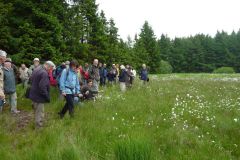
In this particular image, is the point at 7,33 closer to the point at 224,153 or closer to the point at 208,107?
the point at 208,107

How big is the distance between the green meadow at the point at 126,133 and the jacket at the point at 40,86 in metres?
0.92

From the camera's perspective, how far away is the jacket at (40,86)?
37.0 ft

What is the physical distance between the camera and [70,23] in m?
30.4

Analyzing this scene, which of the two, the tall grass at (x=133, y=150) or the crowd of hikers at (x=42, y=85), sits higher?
the crowd of hikers at (x=42, y=85)

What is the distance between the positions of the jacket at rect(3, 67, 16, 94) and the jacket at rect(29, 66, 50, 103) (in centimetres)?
246

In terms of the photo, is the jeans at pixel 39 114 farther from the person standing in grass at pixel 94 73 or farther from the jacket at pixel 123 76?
the jacket at pixel 123 76

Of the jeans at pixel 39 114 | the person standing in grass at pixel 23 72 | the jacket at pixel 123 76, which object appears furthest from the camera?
the jacket at pixel 123 76

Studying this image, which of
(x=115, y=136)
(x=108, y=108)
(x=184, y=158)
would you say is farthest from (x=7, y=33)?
(x=184, y=158)

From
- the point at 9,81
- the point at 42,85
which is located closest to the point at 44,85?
the point at 42,85

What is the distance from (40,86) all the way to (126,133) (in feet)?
11.1

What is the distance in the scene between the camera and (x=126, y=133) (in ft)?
31.2

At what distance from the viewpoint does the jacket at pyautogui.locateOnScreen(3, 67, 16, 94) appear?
13.5 meters

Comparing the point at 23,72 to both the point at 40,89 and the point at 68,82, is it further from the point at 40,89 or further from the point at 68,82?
the point at 40,89

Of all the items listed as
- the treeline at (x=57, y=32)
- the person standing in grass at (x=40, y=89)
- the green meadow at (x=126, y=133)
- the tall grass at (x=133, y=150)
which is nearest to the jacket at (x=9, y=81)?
the green meadow at (x=126, y=133)
